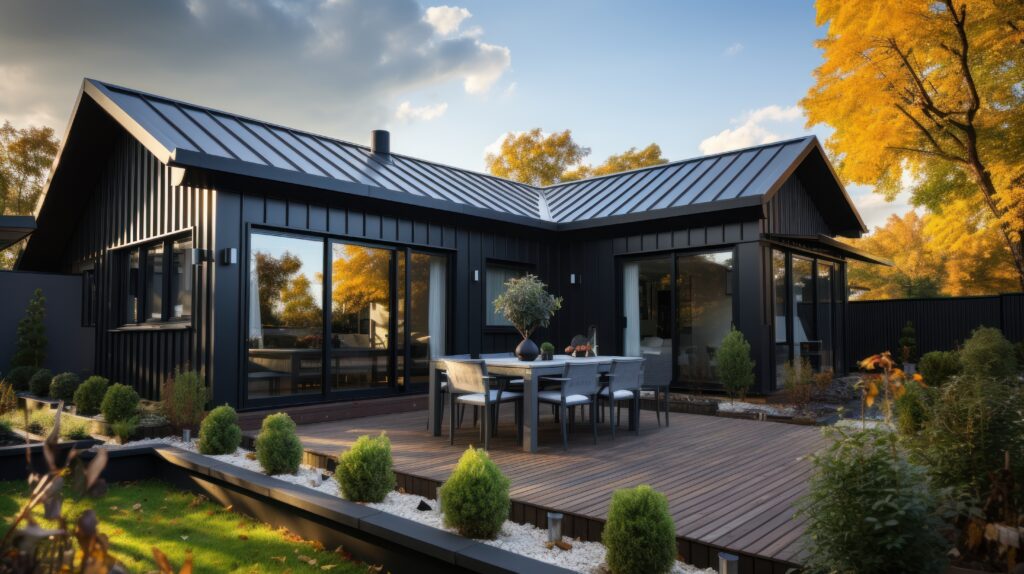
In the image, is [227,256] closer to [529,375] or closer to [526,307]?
[526,307]

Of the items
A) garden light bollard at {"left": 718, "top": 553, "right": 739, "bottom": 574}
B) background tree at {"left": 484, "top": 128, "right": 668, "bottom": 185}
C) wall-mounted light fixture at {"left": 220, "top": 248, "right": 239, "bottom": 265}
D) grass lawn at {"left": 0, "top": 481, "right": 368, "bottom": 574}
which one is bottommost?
grass lawn at {"left": 0, "top": 481, "right": 368, "bottom": 574}

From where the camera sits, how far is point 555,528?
346 cm

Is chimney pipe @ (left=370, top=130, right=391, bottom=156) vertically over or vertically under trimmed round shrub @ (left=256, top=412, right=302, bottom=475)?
over

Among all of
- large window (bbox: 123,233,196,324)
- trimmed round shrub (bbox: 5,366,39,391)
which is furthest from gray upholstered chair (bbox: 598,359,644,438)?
trimmed round shrub (bbox: 5,366,39,391)

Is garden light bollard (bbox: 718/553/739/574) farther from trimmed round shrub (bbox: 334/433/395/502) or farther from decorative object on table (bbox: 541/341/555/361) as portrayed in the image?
decorative object on table (bbox: 541/341/555/361)

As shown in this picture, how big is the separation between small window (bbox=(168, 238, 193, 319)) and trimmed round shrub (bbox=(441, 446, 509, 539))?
5.24 meters

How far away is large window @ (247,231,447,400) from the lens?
7266mm

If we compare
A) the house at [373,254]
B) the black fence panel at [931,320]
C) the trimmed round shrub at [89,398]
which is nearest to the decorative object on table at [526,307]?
the house at [373,254]

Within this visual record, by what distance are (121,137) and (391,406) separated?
5.70 m

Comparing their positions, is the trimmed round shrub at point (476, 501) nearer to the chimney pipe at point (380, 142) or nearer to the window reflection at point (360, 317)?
the window reflection at point (360, 317)

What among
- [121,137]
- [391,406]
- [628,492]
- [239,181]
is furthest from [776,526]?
[121,137]

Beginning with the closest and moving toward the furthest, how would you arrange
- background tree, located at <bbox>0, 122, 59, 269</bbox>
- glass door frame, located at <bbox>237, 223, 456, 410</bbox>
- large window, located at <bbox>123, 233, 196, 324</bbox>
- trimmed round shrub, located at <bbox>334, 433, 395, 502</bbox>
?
trimmed round shrub, located at <bbox>334, 433, 395, 502</bbox> → glass door frame, located at <bbox>237, 223, 456, 410</bbox> → large window, located at <bbox>123, 233, 196, 324</bbox> → background tree, located at <bbox>0, 122, 59, 269</bbox>

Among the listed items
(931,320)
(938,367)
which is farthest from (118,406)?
(931,320)

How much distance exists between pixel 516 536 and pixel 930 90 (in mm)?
12665
